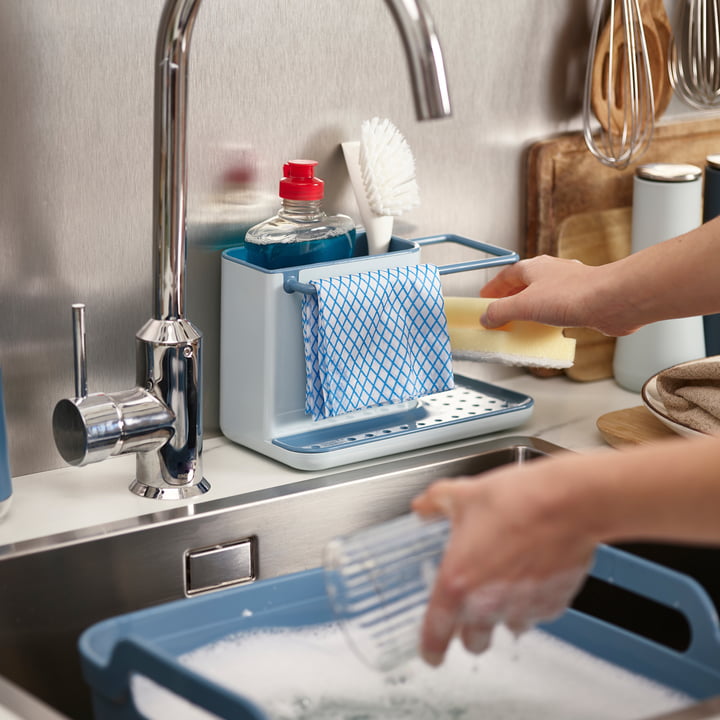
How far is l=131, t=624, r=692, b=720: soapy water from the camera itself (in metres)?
0.75

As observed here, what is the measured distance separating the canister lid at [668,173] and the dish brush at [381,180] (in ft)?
0.87

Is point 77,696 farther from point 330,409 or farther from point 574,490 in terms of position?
point 574,490

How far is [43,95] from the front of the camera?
902mm

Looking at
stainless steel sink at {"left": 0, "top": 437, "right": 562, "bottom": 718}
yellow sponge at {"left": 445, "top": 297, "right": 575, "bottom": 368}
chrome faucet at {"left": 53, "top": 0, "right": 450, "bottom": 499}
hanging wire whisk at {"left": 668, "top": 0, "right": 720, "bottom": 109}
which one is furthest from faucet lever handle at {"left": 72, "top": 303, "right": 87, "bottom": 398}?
hanging wire whisk at {"left": 668, "top": 0, "right": 720, "bottom": 109}

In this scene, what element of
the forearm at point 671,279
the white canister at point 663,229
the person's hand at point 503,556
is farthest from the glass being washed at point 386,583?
the white canister at point 663,229

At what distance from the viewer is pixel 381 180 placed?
102cm

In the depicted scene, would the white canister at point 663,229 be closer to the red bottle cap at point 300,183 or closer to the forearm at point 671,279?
the forearm at point 671,279

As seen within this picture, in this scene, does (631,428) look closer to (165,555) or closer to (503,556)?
(165,555)

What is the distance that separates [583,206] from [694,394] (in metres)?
0.27

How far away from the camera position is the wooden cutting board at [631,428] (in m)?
1.06

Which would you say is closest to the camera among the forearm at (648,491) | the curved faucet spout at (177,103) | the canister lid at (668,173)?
the forearm at (648,491)

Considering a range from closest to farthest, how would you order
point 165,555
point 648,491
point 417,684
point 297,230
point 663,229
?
point 648,491, point 417,684, point 165,555, point 297,230, point 663,229

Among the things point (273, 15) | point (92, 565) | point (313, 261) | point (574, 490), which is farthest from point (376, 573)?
point (273, 15)

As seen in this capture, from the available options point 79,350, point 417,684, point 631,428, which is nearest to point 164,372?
point 79,350
